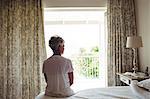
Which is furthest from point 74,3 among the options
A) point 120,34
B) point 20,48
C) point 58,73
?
point 58,73

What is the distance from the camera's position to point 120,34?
4.82 metres

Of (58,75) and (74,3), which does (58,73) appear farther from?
(74,3)

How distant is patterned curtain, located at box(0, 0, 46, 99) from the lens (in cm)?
479

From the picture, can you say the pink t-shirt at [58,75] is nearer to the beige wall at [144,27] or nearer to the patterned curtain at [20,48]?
the patterned curtain at [20,48]

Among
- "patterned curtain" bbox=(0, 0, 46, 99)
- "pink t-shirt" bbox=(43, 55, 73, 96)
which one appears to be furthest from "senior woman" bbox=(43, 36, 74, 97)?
"patterned curtain" bbox=(0, 0, 46, 99)

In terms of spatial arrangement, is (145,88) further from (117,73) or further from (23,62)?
(23,62)

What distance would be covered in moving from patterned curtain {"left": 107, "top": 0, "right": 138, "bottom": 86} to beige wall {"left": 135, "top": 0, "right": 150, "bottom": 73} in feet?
0.40

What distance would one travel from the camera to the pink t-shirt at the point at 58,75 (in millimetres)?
2652

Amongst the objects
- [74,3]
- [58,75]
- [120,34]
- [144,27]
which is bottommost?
[58,75]

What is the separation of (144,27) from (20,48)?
2574mm

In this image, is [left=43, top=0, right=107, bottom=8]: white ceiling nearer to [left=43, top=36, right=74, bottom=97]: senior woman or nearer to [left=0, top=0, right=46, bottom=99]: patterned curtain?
[left=0, top=0, right=46, bottom=99]: patterned curtain

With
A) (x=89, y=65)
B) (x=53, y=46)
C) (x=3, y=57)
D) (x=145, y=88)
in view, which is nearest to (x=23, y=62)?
(x=3, y=57)

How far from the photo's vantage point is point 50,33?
21.2 ft

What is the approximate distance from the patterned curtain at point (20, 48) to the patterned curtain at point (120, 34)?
151cm
